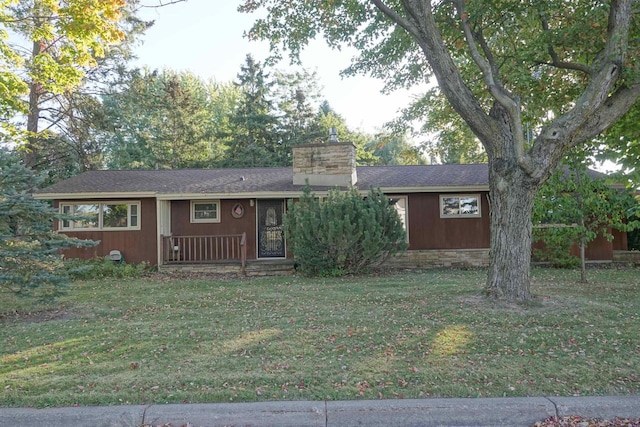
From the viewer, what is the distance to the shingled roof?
13234 mm

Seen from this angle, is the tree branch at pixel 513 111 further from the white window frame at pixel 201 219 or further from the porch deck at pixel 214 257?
the white window frame at pixel 201 219

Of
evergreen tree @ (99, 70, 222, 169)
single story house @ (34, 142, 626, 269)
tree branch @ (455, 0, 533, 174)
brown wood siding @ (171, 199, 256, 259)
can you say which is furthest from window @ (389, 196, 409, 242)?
evergreen tree @ (99, 70, 222, 169)

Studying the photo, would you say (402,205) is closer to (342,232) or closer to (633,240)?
(342,232)

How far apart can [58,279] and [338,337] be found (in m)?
4.68

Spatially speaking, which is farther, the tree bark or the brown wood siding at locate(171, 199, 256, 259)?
the tree bark

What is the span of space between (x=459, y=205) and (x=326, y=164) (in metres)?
4.30

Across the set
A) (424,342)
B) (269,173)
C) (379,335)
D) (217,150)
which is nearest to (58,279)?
(379,335)

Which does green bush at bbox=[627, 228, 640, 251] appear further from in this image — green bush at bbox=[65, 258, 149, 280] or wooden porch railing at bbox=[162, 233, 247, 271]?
green bush at bbox=[65, 258, 149, 280]

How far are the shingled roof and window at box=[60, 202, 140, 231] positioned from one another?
1.70 feet

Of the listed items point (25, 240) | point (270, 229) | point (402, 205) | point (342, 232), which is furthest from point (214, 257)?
point (25, 240)

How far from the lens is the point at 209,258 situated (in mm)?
13703

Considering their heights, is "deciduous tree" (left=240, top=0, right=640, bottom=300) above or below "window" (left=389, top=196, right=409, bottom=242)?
above

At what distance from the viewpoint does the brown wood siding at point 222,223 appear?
546 inches

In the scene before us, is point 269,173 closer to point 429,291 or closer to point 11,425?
point 429,291
